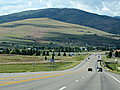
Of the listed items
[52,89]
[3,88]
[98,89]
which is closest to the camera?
[3,88]

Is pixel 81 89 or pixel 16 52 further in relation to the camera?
pixel 16 52

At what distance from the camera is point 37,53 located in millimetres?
195125

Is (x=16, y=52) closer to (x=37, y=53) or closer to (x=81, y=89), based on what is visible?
(x=37, y=53)

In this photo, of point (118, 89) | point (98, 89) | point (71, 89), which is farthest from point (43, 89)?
point (118, 89)

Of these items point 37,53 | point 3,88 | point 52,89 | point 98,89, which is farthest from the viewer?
point 37,53

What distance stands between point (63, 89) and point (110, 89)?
12.1 feet

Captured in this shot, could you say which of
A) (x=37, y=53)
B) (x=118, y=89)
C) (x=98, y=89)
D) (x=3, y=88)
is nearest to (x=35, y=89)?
(x=3, y=88)

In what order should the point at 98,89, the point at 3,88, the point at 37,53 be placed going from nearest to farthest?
the point at 3,88 → the point at 98,89 → the point at 37,53

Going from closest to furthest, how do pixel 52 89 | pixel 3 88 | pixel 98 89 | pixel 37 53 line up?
pixel 3 88 < pixel 52 89 < pixel 98 89 < pixel 37 53

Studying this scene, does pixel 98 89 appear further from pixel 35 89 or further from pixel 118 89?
pixel 35 89

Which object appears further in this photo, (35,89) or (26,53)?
(26,53)

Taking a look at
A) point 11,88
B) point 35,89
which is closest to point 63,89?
point 35,89

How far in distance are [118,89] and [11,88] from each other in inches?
314

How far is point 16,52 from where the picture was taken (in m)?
196
